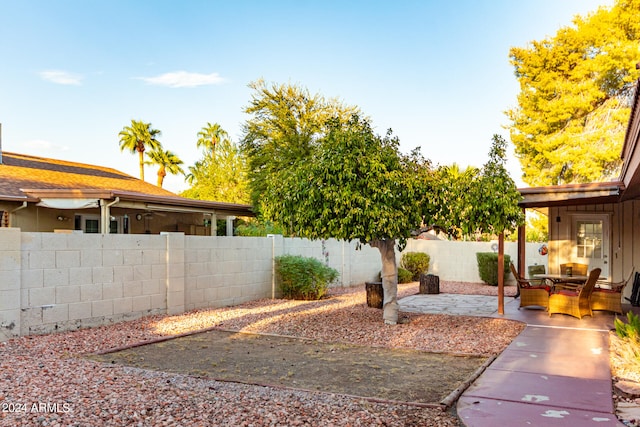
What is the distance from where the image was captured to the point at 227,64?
67.5 feet

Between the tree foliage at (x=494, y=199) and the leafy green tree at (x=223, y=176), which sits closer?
the tree foliage at (x=494, y=199)

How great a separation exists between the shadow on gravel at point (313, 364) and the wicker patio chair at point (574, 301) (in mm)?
4139

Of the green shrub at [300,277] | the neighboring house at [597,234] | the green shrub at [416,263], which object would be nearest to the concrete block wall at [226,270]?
the green shrub at [300,277]

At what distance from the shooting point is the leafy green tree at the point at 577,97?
77.0ft

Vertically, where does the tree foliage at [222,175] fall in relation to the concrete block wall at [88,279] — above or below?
above

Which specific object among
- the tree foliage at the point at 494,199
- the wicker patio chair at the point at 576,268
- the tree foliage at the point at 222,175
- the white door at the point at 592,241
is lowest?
the wicker patio chair at the point at 576,268

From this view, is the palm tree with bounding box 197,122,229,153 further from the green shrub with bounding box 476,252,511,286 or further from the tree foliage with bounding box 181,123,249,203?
the green shrub with bounding box 476,252,511,286

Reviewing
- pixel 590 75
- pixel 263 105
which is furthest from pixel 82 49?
pixel 590 75

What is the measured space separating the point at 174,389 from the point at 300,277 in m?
8.51

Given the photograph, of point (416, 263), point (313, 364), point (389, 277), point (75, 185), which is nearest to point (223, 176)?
point (75, 185)

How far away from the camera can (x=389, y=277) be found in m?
10.0

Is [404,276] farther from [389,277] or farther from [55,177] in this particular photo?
[55,177]

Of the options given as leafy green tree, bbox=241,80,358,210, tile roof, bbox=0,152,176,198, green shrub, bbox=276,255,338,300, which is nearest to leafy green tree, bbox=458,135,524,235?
green shrub, bbox=276,255,338,300

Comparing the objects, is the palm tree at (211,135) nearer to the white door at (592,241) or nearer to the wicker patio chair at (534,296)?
the white door at (592,241)
